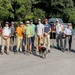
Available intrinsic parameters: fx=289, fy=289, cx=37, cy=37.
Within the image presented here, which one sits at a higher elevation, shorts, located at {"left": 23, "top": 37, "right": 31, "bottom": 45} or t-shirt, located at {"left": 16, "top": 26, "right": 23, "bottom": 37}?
t-shirt, located at {"left": 16, "top": 26, "right": 23, "bottom": 37}

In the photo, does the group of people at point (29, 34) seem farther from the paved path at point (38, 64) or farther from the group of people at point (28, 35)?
the paved path at point (38, 64)

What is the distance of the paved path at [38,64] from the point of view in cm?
1136

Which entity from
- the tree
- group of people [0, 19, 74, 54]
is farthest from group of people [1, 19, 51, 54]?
the tree

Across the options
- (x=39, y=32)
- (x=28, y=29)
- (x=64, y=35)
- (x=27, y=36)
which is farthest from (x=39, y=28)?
(x=64, y=35)

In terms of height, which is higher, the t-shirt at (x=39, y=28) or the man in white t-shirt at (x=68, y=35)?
the t-shirt at (x=39, y=28)

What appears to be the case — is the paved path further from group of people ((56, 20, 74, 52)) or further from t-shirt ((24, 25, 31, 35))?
t-shirt ((24, 25, 31, 35))

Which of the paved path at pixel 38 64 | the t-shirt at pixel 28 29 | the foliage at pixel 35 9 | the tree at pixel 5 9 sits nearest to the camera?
the paved path at pixel 38 64

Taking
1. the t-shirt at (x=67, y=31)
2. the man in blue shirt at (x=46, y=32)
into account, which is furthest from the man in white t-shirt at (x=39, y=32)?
the t-shirt at (x=67, y=31)

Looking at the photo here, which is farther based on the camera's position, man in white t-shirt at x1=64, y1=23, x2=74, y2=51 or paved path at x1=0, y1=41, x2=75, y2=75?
man in white t-shirt at x1=64, y1=23, x2=74, y2=51

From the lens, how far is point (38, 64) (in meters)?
12.8

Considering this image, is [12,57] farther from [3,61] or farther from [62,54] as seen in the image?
[62,54]

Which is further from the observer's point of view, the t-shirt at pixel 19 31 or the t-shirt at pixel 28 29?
the t-shirt at pixel 19 31

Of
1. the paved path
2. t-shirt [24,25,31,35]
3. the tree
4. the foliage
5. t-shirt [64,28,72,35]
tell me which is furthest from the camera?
the foliage

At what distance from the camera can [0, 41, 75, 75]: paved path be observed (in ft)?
37.3
